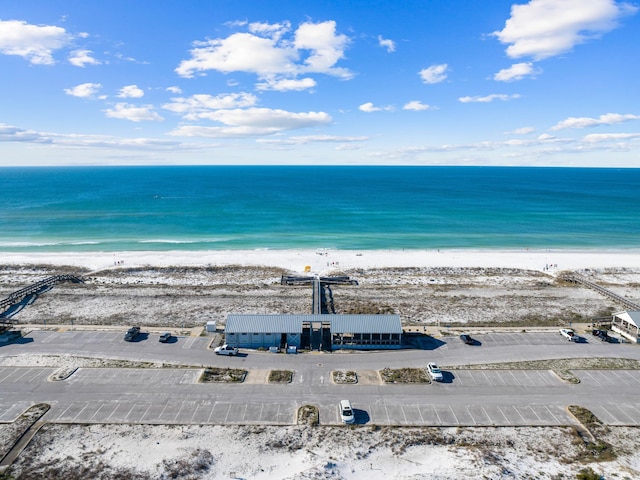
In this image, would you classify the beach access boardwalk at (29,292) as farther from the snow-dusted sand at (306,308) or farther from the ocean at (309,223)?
the ocean at (309,223)

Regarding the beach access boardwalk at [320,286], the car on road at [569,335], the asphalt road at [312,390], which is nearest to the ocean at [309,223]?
the beach access boardwalk at [320,286]

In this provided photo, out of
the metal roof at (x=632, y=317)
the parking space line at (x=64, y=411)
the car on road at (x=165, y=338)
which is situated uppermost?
the metal roof at (x=632, y=317)

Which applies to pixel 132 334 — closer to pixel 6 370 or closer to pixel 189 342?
pixel 189 342

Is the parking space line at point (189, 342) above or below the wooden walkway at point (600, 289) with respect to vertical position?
below

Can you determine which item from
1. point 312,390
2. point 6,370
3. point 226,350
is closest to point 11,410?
point 6,370

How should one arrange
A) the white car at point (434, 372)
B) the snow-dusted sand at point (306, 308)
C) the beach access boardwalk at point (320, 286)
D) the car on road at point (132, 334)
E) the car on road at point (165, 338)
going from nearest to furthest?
the snow-dusted sand at point (306, 308), the white car at point (434, 372), the car on road at point (165, 338), the car on road at point (132, 334), the beach access boardwalk at point (320, 286)

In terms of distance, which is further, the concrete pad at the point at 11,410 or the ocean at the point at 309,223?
the ocean at the point at 309,223

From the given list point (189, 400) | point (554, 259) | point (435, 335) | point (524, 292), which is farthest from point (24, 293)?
point (554, 259)
